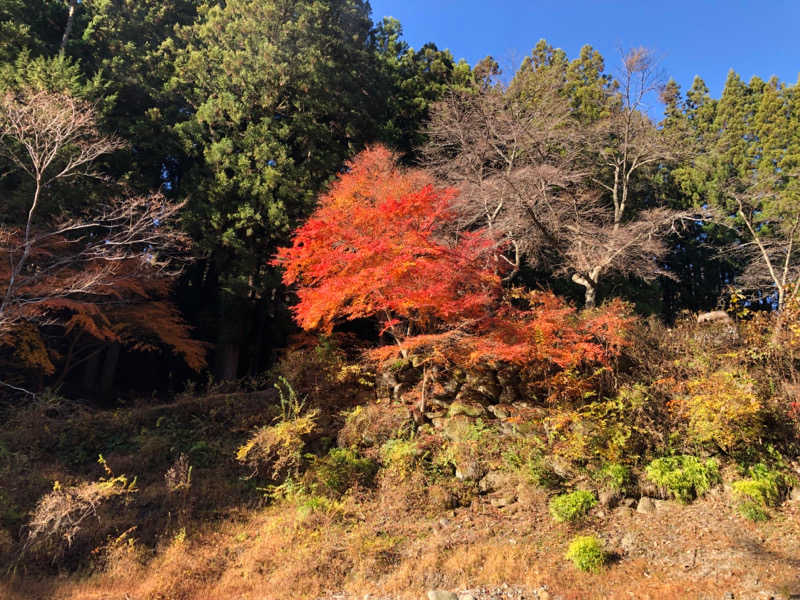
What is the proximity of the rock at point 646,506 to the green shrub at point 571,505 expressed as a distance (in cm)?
69

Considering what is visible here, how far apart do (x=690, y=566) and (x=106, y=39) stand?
72.3ft

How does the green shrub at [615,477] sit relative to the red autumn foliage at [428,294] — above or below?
below

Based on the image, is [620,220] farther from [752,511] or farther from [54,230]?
[54,230]

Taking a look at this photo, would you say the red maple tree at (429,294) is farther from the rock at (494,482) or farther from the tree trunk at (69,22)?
the tree trunk at (69,22)

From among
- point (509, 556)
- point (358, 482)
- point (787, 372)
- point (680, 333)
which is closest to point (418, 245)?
point (358, 482)

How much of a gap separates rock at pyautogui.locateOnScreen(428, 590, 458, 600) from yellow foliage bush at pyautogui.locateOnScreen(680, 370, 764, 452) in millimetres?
5144

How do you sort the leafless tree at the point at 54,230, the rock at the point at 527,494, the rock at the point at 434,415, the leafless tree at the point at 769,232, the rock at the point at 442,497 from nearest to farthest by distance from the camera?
the rock at the point at 527,494, the rock at the point at 442,497, the leafless tree at the point at 54,230, the rock at the point at 434,415, the leafless tree at the point at 769,232

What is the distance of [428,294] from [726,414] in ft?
18.1

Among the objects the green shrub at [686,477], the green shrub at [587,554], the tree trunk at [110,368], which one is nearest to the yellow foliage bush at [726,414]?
the green shrub at [686,477]

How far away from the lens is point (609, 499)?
290 inches

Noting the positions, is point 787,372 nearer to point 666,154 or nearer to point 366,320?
point 666,154

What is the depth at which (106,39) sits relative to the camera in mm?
15766

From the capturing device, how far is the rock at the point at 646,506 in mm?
7156

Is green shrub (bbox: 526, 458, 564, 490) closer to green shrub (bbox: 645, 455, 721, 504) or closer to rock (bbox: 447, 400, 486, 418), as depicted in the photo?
green shrub (bbox: 645, 455, 721, 504)
